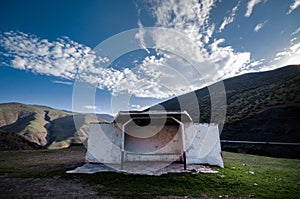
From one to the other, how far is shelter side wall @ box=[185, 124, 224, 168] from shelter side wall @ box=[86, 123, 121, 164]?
4687mm

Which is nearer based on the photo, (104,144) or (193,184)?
(193,184)

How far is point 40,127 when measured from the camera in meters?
112

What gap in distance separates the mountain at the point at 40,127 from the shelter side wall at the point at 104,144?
77662 mm

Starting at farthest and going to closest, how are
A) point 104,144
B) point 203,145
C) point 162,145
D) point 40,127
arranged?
point 40,127, point 162,145, point 104,144, point 203,145

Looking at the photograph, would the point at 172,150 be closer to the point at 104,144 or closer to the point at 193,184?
the point at 104,144

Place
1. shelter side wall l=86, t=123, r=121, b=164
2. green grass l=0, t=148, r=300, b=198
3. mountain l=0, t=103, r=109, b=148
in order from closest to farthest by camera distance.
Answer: green grass l=0, t=148, r=300, b=198 → shelter side wall l=86, t=123, r=121, b=164 → mountain l=0, t=103, r=109, b=148

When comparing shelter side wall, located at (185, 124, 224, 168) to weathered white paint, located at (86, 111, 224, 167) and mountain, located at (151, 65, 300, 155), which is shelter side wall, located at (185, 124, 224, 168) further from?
mountain, located at (151, 65, 300, 155)

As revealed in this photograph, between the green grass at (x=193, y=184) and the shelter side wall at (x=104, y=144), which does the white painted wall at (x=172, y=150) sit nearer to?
the shelter side wall at (x=104, y=144)

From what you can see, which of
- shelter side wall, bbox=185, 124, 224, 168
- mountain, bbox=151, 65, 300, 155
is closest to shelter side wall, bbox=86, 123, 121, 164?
shelter side wall, bbox=185, 124, 224, 168

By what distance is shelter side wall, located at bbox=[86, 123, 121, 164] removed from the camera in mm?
11797

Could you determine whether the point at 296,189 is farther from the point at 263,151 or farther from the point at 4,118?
the point at 4,118

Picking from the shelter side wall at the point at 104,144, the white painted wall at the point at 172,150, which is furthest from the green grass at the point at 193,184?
the shelter side wall at the point at 104,144

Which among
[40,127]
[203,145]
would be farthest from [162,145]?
[40,127]

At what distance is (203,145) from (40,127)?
125312mm
